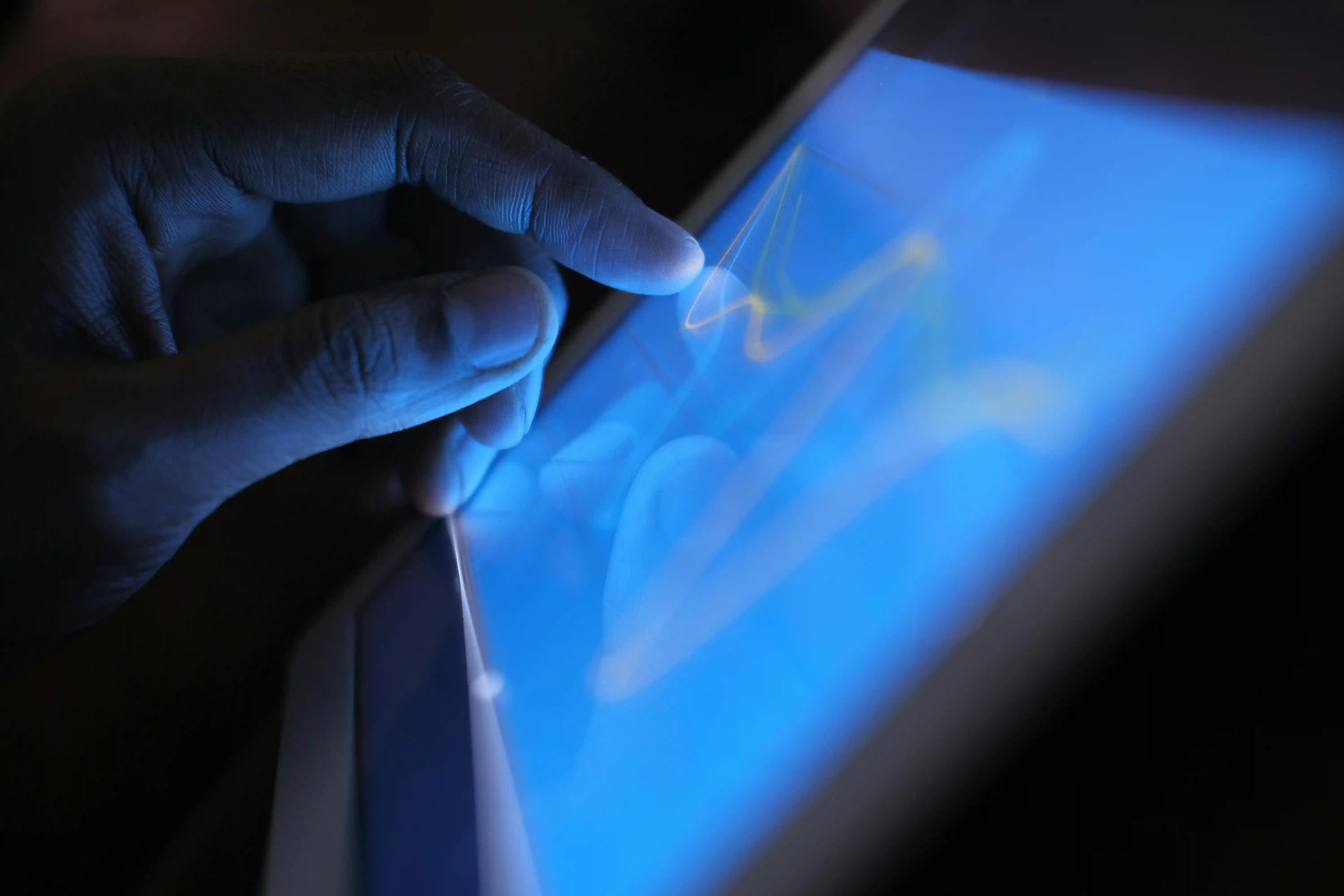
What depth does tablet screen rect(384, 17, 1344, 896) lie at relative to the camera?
24cm

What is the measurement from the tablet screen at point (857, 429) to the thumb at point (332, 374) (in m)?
0.12

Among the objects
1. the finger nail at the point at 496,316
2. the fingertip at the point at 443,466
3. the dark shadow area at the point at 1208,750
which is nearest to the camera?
the dark shadow area at the point at 1208,750

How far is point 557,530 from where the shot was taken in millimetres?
487

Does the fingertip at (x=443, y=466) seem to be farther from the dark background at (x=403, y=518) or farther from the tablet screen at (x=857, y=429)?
the tablet screen at (x=857, y=429)

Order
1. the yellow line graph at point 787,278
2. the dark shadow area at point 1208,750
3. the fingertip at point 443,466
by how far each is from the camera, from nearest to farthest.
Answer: the dark shadow area at point 1208,750 < the yellow line graph at point 787,278 < the fingertip at point 443,466

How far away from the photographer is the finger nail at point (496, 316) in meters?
0.49

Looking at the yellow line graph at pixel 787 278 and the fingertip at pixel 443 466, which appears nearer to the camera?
the yellow line graph at pixel 787 278

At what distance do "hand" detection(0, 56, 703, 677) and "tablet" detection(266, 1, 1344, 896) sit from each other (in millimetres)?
124

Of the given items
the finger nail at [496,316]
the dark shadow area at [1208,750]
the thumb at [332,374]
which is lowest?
the thumb at [332,374]

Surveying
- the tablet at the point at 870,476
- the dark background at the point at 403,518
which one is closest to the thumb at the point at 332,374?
the tablet at the point at 870,476

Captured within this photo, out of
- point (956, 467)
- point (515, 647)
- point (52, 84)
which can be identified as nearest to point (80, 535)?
point (515, 647)

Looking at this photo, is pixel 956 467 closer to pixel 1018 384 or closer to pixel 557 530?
pixel 1018 384

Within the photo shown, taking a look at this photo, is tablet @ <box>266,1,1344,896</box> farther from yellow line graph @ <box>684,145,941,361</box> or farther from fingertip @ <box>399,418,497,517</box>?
fingertip @ <box>399,418,497,517</box>

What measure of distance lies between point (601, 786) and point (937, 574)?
21 centimetres
